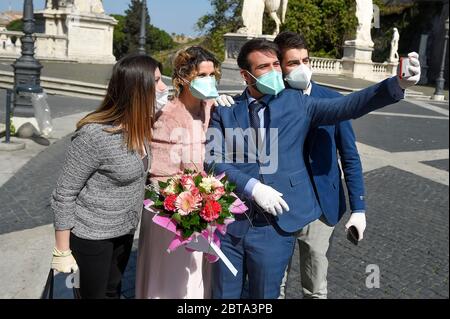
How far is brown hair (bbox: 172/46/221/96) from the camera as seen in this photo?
8.43 ft

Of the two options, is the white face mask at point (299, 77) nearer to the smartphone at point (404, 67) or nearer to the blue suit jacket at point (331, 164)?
the blue suit jacket at point (331, 164)

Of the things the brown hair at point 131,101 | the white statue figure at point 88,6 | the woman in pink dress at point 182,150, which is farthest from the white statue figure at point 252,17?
the brown hair at point 131,101

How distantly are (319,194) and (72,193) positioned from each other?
4.09 ft

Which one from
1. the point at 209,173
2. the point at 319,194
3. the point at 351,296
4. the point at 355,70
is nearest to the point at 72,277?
the point at 209,173

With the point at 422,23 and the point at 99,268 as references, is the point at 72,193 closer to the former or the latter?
the point at 99,268

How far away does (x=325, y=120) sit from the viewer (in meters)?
2.37

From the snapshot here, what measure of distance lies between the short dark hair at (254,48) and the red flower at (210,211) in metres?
0.71

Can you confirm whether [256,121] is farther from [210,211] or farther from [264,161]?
[210,211]

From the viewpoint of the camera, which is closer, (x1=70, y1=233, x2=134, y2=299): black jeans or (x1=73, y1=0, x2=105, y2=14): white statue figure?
(x1=70, y1=233, x2=134, y2=299): black jeans

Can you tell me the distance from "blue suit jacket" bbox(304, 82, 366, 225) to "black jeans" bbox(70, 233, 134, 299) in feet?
3.47

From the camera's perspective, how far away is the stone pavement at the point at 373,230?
397cm

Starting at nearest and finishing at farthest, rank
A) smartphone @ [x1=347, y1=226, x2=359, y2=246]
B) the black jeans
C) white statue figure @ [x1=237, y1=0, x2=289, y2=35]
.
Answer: the black jeans, smartphone @ [x1=347, y1=226, x2=359, y2=246], white statue figure @ [x1=237, y1=0, x2=289, y2=35]

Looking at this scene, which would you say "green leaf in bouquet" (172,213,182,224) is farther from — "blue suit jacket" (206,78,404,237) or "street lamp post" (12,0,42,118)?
"street lamp post" (12,0,42,118)

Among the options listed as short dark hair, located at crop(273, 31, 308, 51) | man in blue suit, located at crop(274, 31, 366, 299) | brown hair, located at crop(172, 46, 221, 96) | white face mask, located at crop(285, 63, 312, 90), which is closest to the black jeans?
brown hair, located at crop(172, 46, 221, 96)
